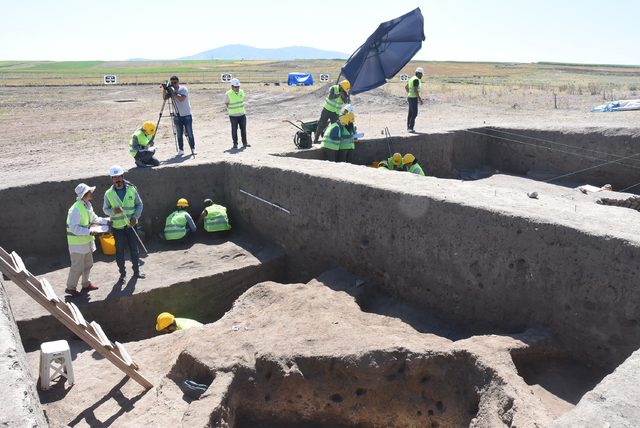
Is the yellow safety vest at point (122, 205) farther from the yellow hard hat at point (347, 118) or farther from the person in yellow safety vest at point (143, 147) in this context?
the yellow hard hat at point (347, 118)

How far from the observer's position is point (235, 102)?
1162cm

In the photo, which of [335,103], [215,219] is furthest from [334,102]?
[215,219]

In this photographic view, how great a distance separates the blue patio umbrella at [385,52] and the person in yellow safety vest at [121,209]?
7.28 metres

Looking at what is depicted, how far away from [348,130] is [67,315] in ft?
21.7

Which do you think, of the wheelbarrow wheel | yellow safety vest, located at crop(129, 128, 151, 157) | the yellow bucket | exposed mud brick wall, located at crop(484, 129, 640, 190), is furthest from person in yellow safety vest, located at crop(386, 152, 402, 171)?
the yellow bucket

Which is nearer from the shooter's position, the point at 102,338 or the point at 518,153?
the point at 102,338

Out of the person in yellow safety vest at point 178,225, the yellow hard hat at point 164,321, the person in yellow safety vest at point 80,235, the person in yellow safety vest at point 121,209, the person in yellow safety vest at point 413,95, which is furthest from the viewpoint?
the person in yellow safety vest at point 413,95

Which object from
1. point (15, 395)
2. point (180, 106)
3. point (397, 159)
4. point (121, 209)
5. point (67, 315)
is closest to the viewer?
point (15, 395)

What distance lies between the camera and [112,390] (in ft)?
20.2

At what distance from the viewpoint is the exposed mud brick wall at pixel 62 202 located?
8.64 m

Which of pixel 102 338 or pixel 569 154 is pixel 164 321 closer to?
pixel 102 338

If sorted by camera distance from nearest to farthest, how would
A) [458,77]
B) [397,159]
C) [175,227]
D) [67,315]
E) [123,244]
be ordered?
[67,315] < [123,244] < [175,227] < [397,159] < [458,77]

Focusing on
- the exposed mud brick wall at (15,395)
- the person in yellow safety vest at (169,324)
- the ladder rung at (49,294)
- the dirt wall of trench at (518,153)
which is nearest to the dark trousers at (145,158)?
the dirt wall of trench at (518,153)

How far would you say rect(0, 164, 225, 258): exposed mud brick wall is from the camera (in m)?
8.64
